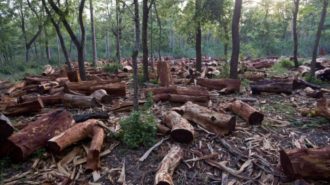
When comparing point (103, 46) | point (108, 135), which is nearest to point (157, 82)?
point (108, 135)

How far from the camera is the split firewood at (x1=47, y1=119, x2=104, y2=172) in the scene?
4.46m

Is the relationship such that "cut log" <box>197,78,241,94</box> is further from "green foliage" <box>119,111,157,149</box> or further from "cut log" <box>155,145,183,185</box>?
"cut log" <box>155,145,183,185</box>

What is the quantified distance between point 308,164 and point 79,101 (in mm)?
5492

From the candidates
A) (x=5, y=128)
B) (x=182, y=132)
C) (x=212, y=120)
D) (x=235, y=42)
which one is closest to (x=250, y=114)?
(x=212, y=120)

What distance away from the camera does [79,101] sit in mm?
7508

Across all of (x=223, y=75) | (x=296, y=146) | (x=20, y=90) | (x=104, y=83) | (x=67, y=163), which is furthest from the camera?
(x=223, y=75)

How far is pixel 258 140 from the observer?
5.28m

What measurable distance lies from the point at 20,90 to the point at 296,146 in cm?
931

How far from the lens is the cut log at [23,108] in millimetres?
6949

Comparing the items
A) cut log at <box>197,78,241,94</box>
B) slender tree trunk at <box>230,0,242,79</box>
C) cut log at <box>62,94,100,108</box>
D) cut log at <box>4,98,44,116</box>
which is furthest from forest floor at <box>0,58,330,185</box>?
slender tree trunk at <box>230,0,242,79</box>

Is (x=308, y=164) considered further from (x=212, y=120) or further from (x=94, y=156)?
(x=94, y=156)

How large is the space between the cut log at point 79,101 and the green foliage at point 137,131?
254 cm

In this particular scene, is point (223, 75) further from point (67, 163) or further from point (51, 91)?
point (67, 163)

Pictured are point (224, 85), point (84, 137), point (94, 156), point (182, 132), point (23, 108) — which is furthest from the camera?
point (224, 85)
